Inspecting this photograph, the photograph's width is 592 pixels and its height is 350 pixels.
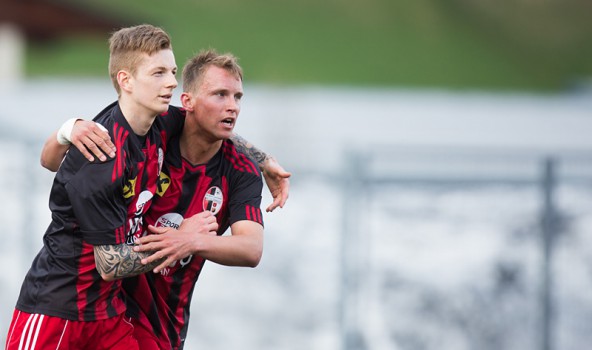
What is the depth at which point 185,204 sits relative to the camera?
398cm

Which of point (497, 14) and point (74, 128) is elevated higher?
point (497, 14)

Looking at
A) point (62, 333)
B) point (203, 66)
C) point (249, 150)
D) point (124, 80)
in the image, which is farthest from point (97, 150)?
point (249, 150)

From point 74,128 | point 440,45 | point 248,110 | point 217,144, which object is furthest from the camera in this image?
point 440,45

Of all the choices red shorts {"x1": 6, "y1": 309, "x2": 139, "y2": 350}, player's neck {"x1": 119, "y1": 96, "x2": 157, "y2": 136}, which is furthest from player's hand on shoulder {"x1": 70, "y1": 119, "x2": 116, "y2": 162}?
red shorts {"x1": 6, "y1": 309, "x2": 139, "y2": 350}

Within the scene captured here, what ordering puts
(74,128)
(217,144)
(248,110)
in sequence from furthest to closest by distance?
(248,110)
(217,144)
(74,128)

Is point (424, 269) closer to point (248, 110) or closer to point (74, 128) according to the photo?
point (74, 128)

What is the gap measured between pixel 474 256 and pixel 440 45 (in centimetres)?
1563

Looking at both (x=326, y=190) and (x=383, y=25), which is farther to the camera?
(x=383, y=25)

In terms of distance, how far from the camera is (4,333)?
7379mm

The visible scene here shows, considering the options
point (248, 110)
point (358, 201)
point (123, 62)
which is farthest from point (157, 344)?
point (248, 110)

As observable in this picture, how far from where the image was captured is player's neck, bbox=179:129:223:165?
3926 mm

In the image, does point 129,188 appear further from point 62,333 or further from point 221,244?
point 62,333

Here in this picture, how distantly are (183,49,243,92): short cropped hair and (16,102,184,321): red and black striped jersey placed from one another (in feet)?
0.47

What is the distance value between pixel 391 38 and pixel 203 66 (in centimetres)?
1933
